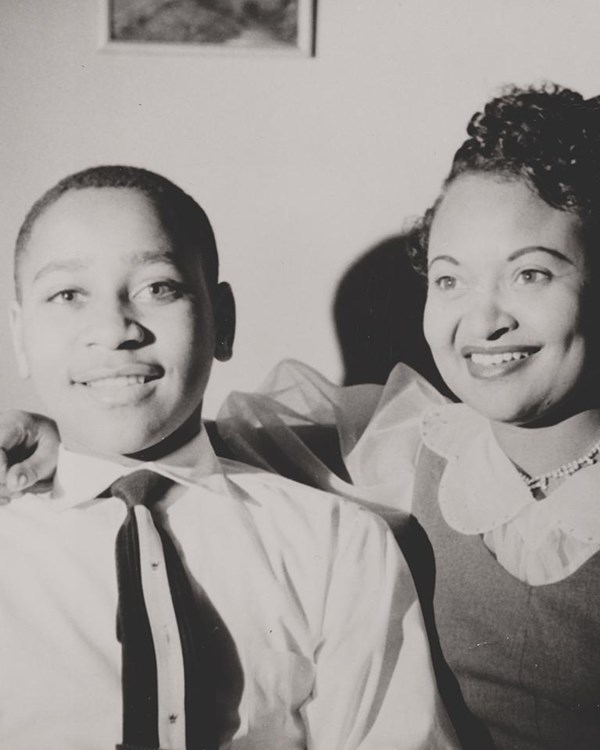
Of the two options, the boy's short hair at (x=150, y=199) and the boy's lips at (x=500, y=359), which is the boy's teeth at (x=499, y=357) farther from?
the boy's short hair at (x=150, y=199)

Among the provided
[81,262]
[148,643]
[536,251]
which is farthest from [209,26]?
[148,643]

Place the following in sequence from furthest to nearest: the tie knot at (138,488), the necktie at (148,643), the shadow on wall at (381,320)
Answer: the shadow on wall at (381,320)
the tie knot at (138,488)
the necktie at (148,643)

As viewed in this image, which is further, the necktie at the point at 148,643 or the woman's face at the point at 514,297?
the woman's face at the point at 514,297

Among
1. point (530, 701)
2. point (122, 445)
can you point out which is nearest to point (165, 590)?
point (122, 445)

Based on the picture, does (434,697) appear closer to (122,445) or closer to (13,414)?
(122,445)

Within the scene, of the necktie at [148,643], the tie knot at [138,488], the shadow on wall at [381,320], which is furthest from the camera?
the shadow on wall at [381,320]

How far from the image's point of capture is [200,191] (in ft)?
3.96

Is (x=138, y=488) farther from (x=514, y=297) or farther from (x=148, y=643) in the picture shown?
(x=514, y=297)

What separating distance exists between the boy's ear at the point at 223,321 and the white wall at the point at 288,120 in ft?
0.81

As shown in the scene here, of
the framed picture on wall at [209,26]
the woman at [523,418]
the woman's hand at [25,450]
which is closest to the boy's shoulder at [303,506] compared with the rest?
the woman at [523,418]

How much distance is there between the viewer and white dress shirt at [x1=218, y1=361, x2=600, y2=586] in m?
0.97

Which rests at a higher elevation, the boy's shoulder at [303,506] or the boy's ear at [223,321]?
Result: the boy's ear at [223,321]

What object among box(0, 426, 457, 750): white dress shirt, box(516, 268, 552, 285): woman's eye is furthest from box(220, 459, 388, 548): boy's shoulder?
box(516, 268, 552, 285): woman's eye

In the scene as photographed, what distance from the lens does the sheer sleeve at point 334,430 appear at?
1103 millimetres
